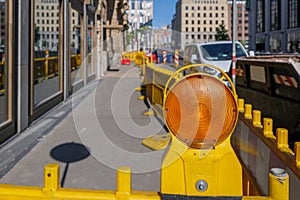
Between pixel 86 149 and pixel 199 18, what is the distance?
109197 mm

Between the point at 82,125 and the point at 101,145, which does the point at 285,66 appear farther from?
the point at 82,125

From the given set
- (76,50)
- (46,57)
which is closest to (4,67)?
(46,57)

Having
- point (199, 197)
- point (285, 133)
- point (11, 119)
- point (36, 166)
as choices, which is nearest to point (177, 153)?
point (199, 197)

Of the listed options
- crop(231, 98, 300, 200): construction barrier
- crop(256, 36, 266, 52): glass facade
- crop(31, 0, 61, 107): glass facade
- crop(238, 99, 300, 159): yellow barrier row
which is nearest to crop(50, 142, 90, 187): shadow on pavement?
crop(31, 0, 61, 107): glass facade

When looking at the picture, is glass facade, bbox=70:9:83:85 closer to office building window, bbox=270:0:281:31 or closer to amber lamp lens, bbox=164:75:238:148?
amber lamp lens, bbox=164:75:238:148

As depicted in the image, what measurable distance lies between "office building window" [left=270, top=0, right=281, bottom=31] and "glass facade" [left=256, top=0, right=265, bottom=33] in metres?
5.13

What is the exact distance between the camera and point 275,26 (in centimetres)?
6253

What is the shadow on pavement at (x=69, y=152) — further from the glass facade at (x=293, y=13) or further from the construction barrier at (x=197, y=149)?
the glass facade at (x=293, y=13)

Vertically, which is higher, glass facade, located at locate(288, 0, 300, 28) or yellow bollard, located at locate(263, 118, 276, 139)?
glass facade, located at locate(288, 0, 300, 28)

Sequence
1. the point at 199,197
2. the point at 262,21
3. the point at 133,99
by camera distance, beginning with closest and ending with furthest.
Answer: the point at 199,197
the point at 133,99
the point at 262,21

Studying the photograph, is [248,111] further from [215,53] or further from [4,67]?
[215,53]

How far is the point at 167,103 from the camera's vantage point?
75.2 inches

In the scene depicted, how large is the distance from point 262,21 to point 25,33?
68.5 m

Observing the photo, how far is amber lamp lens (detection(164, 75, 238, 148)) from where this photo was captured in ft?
6.08
